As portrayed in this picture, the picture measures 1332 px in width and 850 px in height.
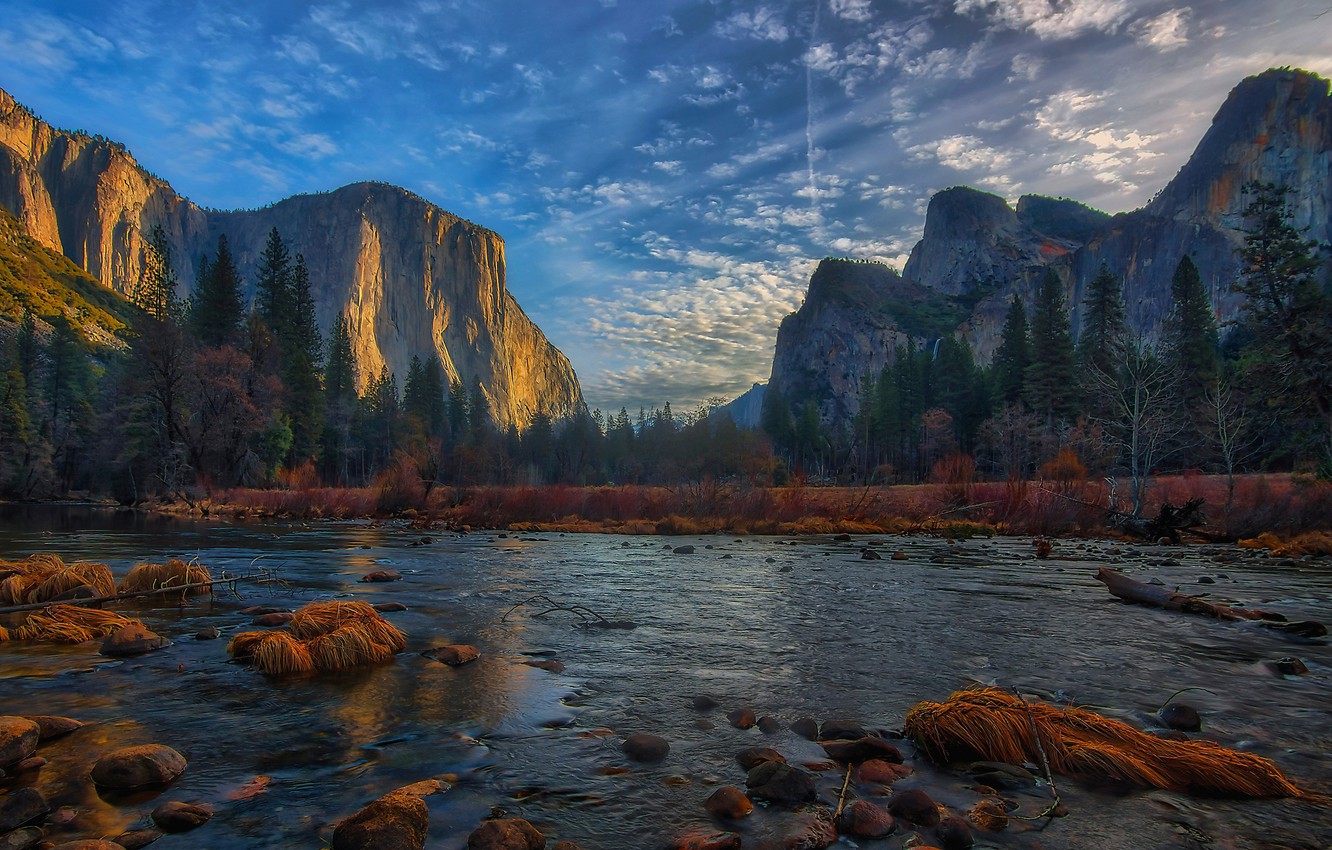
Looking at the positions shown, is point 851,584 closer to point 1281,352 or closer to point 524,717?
point 524,717

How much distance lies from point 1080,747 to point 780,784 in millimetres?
2232

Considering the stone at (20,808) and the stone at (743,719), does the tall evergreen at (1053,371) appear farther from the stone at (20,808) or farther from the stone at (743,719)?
the stone at (20,808)

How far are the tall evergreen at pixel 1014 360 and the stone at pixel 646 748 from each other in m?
75.6

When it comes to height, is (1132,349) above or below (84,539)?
above

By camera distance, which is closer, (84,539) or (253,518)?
(84,539)

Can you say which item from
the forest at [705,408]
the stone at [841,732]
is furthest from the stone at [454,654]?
the forest at [705,408]

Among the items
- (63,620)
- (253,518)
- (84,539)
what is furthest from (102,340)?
(63,620)

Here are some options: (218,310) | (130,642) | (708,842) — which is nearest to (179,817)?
(708,842)

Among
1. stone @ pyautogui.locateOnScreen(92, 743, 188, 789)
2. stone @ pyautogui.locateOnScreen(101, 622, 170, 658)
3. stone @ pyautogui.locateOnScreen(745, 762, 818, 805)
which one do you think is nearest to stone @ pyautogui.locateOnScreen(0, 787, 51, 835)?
stone @ pyautogui.locateOnScreen(92, 743, 188, 789)

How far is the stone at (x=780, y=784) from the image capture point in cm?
396

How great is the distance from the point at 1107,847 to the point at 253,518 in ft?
128

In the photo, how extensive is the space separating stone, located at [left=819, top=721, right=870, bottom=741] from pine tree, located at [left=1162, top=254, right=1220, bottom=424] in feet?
224

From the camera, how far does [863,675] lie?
681 cm

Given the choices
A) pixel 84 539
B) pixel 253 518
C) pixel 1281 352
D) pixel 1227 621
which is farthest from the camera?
pixel 253 518
